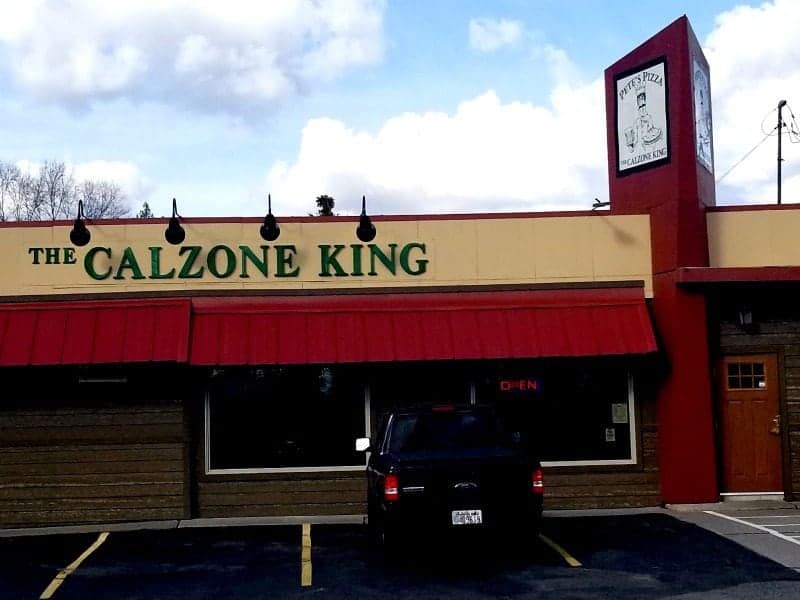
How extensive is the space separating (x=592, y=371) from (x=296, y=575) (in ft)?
23.2

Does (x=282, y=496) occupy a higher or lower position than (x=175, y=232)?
lower

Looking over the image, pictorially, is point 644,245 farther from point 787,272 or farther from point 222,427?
point 222,427

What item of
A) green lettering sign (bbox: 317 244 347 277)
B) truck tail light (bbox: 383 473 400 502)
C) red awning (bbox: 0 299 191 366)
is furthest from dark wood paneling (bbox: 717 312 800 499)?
red awning (bbox: 0 299 191 366)

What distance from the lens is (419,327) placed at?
15.4 m

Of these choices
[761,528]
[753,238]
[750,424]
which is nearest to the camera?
[761,528]

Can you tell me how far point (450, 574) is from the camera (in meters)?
10.4

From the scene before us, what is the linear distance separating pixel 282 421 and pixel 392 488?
536cm

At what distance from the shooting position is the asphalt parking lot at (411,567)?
31.8 feet

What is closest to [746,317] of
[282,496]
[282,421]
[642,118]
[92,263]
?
[642,118]

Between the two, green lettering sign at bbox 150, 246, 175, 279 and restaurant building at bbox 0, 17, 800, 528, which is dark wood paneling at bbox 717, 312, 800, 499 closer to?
restaurant building at bbox 0, 17, 800, 528

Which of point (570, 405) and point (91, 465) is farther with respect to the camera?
point (570, 405)

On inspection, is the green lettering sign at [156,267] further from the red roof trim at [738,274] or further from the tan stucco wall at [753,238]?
the tan stucco wall at [753,238]

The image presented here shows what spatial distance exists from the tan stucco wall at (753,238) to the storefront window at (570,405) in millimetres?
2594

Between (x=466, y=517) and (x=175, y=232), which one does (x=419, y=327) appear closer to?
(x=175, y=232)
